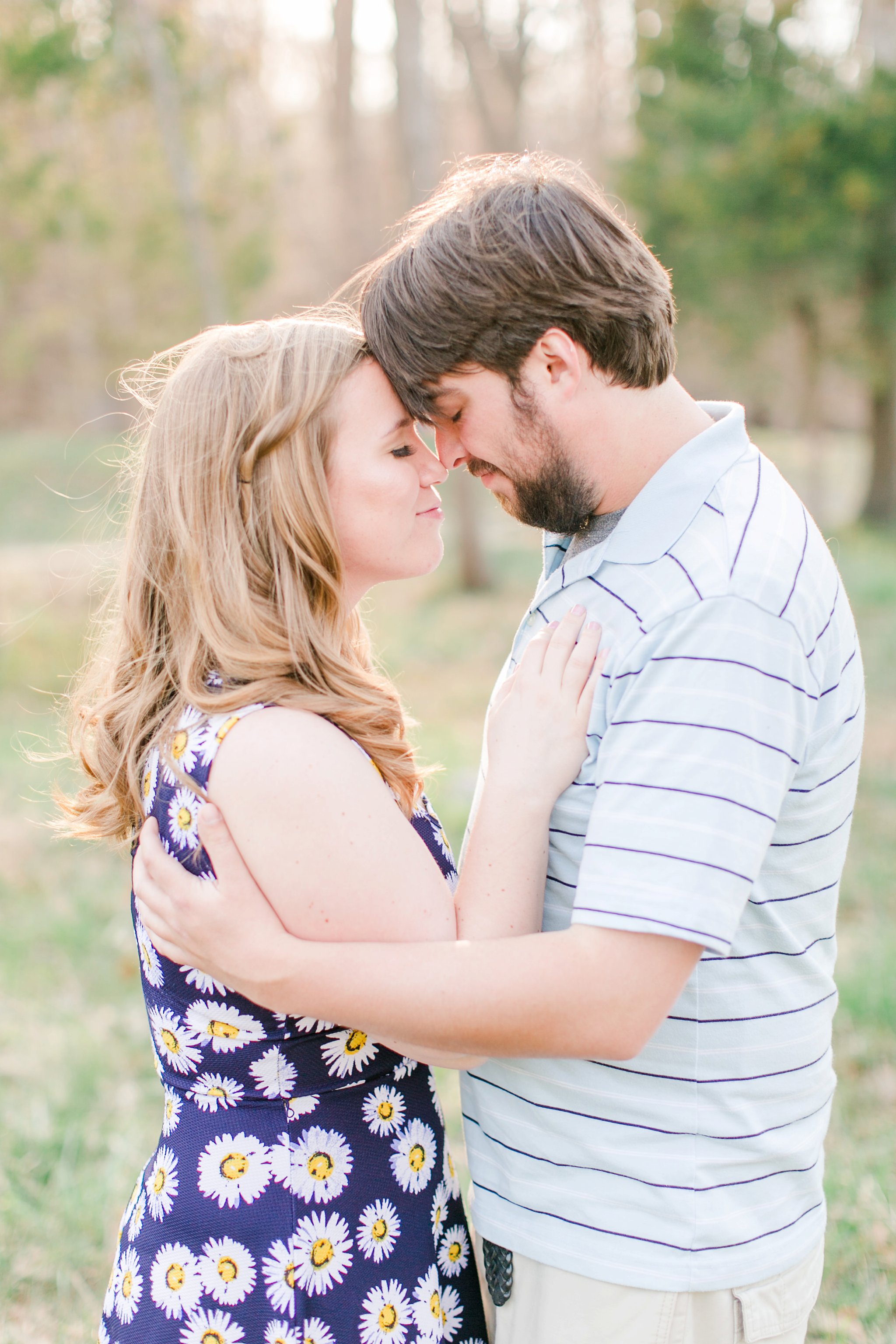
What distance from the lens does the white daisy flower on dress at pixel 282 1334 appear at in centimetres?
147

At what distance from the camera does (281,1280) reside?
1480 millimetres

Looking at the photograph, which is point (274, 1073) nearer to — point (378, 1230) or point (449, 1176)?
point (378, 1230)

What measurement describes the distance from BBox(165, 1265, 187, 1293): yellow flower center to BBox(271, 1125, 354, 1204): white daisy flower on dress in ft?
0.64

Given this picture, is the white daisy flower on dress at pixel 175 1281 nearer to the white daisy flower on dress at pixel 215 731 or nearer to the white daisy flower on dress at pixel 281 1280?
the white daisy flower on dress at pixel 281 1280

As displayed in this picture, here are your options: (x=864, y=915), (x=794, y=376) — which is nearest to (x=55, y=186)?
(x=794, y=376)

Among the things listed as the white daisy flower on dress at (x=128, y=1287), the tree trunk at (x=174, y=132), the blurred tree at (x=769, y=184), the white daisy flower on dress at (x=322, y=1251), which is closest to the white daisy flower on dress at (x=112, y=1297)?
the white daisy flower on dress at (x=128, y=1287)

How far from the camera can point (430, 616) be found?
12.9 m

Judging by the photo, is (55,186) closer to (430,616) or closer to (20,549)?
(20,549)

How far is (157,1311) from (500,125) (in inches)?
707

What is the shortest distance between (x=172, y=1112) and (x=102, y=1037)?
288 centimetres

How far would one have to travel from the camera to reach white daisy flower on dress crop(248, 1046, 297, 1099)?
1.52 metres

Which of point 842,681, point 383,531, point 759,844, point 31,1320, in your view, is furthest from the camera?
point 31,1320

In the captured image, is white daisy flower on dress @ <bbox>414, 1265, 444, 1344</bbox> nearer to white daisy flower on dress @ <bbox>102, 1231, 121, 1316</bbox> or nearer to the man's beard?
white daisy flower on dress @ <bbox>102, 1231, 121, 1316</bbox>

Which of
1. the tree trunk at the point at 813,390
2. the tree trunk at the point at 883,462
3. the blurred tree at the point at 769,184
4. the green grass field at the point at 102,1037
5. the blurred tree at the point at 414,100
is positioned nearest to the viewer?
the green grass field at the point at 102,1037
